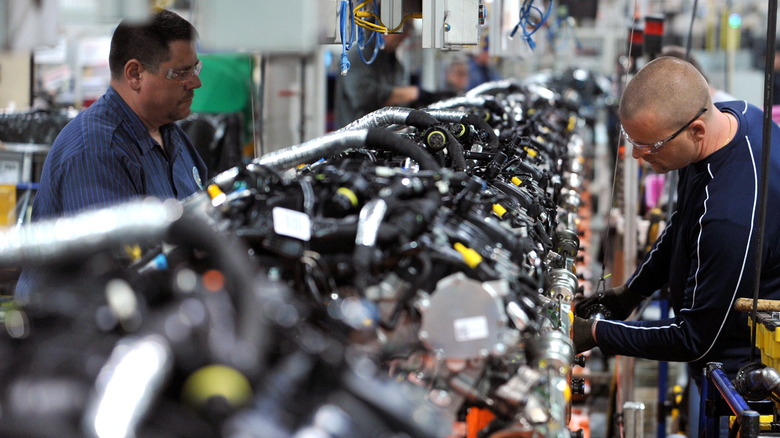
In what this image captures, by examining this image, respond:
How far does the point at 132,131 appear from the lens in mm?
2906

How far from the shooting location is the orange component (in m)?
1.55

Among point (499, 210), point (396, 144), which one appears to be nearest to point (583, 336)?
point (499, 210)

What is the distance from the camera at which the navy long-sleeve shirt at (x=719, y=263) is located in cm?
262

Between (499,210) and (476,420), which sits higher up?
(499,210)

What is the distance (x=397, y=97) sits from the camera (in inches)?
241

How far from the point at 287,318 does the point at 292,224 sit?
0.73ft

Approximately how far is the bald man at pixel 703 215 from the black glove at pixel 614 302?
365 mm

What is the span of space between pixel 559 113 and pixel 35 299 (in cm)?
459

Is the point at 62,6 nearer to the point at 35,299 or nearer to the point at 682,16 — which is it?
the point at 35,299

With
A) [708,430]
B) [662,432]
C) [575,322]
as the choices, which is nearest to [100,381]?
[575,322]

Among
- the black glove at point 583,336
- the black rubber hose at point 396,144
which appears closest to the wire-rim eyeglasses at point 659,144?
the black glove at point 583,336

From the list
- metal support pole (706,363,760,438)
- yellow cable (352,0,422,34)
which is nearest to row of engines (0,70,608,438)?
metal support pole (706,363,760,438)

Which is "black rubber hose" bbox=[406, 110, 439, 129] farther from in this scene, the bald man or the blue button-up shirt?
the blue button-up shirt

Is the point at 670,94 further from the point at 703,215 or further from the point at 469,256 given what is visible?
the point at 469,256
